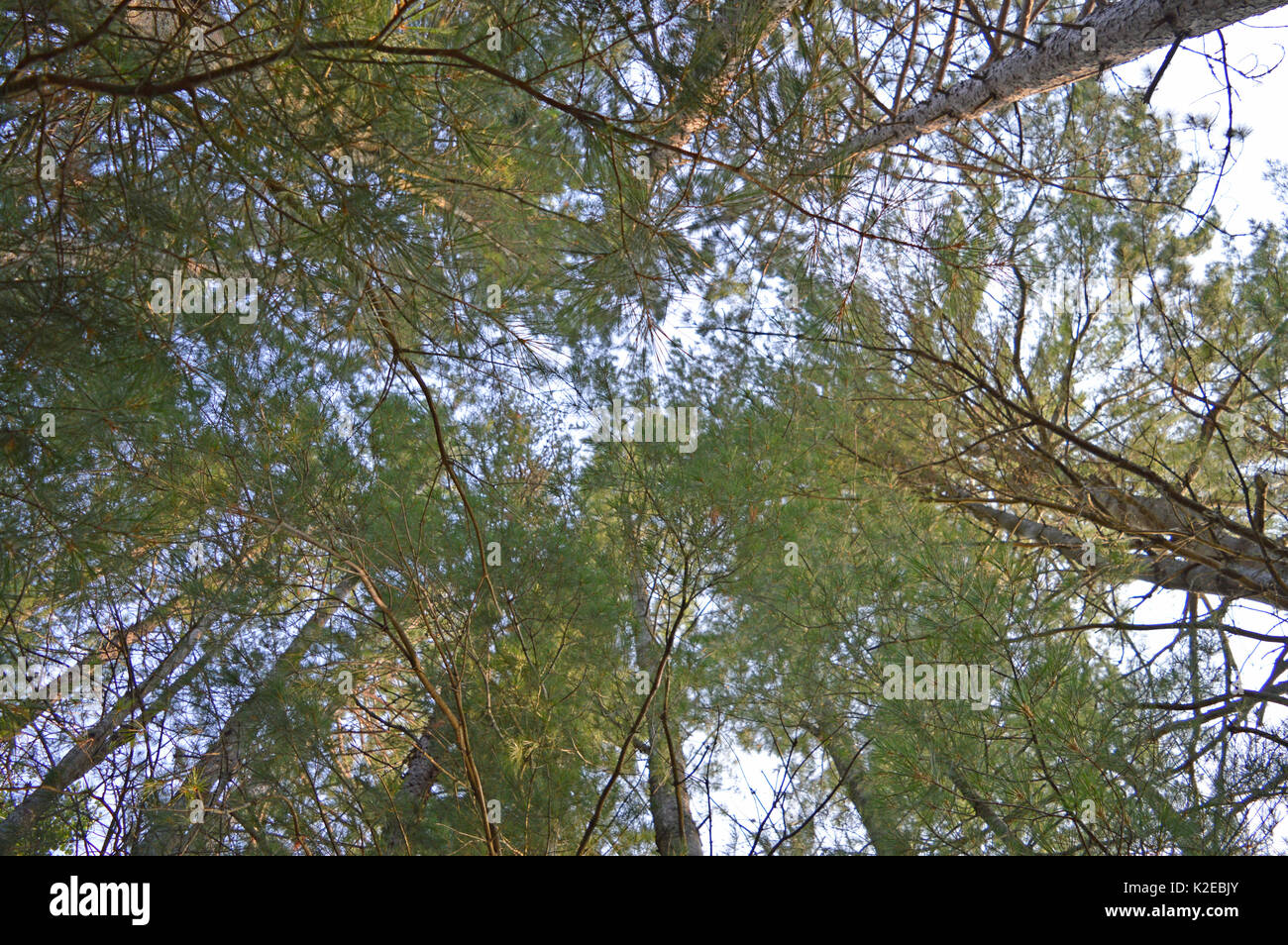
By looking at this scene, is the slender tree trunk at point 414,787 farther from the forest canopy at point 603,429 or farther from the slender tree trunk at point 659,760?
the slender tree trunk at point 659,760

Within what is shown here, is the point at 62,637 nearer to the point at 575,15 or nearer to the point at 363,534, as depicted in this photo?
the point at 363,534

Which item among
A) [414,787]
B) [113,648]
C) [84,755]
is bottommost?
[414,787]

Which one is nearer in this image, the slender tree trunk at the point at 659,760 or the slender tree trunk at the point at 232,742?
the slender tree trunk at the point at 232,742

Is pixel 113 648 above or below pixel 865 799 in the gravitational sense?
above

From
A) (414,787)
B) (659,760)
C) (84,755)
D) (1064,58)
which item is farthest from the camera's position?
(414,787)

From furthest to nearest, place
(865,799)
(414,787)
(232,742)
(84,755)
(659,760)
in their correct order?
(414,787) < (865,799) < (659,760) < (232,742) < (84,755)

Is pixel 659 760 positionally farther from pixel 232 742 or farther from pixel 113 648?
pixel 113 648

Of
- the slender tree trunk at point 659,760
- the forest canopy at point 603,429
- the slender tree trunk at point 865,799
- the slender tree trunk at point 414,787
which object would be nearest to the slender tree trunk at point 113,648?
the forest canopy at point 603,429

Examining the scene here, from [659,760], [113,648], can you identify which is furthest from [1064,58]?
[113,648]

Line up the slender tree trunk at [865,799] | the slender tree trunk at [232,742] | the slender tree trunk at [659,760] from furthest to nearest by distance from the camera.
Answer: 1. the slender tree trunk at [659,760]
2. the slender tree trunk at [865,799]
3. the slender tree trunk at [232,742]

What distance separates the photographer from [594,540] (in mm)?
4109

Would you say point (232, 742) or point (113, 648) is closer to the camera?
point (113, 648)

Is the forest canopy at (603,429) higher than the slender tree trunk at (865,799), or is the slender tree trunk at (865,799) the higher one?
the forest canopy at (603,429)
